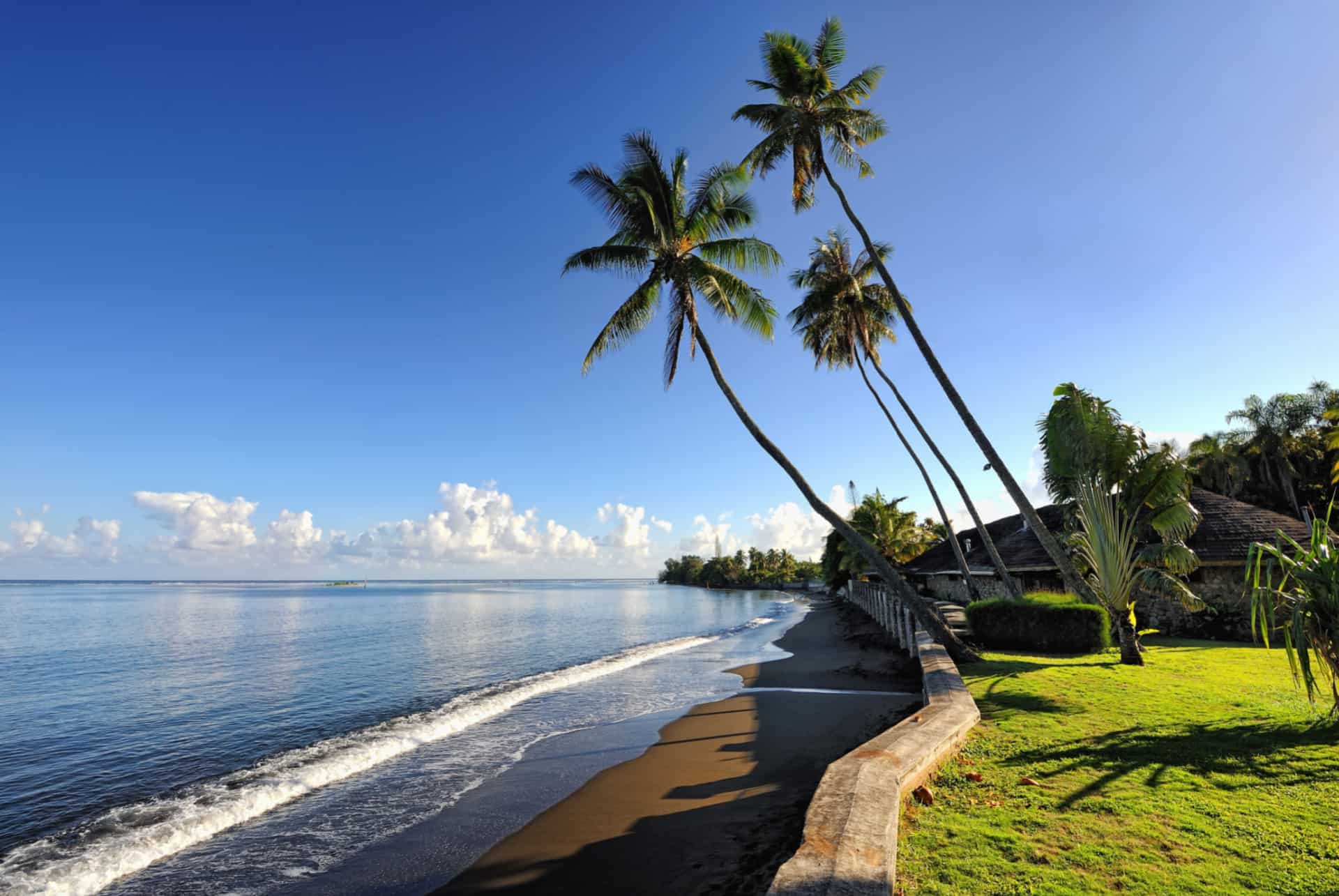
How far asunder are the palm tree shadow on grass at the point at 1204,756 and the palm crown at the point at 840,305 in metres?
16.9

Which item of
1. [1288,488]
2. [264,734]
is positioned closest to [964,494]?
[264,734]

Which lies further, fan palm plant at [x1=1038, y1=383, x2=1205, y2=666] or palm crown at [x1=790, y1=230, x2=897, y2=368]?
palm crown at [x1=790, y1=230, x2=897, y2=368]

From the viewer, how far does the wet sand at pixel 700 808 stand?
5.01 meters

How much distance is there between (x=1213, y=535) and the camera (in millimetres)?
17750

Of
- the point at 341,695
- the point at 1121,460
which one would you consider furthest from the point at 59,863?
the point at 1121,460

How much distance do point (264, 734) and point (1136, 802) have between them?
516 inches

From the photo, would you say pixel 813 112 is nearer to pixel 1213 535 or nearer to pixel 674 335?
pixel 674 335

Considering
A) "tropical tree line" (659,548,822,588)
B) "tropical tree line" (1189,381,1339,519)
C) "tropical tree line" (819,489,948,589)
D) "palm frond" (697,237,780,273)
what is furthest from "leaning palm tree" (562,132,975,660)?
"tropical tree line" (659,548,822,588)

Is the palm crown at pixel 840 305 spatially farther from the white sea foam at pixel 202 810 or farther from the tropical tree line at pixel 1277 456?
the tropical tree line at pixel 1277 456

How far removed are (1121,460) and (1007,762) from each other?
1099 centimetres

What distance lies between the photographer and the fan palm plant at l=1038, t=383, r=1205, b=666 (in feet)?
41.8

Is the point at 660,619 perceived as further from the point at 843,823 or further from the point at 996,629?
the point at 843,823

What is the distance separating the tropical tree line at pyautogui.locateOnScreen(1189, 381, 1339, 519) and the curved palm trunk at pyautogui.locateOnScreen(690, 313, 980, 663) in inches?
1434

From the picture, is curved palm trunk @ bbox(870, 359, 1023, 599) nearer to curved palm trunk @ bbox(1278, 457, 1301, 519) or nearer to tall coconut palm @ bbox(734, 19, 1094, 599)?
tall coconut palm @ bbox(734, 19, 1094, 599)
